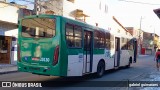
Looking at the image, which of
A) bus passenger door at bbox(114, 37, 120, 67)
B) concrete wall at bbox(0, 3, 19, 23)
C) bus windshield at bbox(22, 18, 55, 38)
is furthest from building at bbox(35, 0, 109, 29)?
bus windshield at bbox(22, 18, 55, 38)

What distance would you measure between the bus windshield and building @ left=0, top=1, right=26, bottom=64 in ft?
34.7

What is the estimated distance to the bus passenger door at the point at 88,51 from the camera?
1404cm

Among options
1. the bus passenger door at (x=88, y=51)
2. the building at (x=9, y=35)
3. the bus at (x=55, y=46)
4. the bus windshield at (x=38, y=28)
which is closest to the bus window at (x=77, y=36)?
the bus at (x=55, y=46)

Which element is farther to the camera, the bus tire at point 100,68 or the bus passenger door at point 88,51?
the bus tire at point 100,68

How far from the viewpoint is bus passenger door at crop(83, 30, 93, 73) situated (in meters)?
14.0

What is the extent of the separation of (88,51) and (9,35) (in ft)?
36.9

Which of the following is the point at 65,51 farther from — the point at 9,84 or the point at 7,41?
the point at 7,41

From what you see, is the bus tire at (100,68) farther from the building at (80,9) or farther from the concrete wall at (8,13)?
the building at (80,9)

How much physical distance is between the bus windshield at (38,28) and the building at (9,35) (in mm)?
10568

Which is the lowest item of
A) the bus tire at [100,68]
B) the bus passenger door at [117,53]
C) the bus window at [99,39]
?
the bus tire at [100,68]

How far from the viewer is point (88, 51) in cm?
1444

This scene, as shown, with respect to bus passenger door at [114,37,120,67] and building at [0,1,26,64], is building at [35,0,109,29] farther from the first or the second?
bus passenger door at [114,37,120,67]

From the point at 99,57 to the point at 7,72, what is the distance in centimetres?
623

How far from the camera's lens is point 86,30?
14.2 meters
